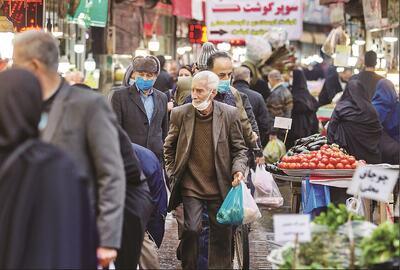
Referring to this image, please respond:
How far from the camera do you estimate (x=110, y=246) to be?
21.7 feet

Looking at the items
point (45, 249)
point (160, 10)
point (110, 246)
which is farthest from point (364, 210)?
point (160, 10)

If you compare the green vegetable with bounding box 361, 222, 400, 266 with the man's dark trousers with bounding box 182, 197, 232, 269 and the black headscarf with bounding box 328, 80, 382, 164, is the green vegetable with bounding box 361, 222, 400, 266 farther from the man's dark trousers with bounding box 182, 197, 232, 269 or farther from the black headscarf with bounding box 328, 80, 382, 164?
the black headscarf with bounding box 328, 80, 382, 164

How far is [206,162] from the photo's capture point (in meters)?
10.1

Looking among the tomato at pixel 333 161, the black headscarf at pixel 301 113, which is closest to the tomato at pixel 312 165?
the tomato at pixel 333 161

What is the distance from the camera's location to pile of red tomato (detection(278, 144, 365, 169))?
→ 1155 cm

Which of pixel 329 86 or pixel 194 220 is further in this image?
pixel 329 86

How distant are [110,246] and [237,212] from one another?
10.6ft

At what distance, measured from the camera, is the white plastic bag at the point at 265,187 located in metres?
15.0

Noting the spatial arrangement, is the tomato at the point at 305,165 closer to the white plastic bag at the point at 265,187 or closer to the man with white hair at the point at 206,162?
the man with white hair at the point at 206,162

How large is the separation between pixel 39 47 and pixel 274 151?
12.4 m

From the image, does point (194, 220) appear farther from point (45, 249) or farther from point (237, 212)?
point (45, 249)

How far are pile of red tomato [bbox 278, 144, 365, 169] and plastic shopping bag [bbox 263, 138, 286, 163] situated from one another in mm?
6433

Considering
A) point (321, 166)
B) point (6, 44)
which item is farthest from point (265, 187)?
point (6, 44)

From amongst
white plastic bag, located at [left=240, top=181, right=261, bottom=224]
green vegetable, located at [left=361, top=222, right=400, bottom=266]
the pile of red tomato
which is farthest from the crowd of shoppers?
green vegetable, located at [left=361, top=222, right=400, bottom=266]
